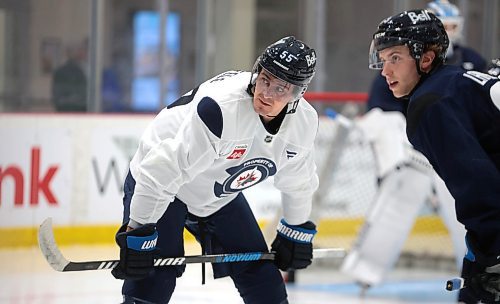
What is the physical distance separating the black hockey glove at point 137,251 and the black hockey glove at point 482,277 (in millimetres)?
832

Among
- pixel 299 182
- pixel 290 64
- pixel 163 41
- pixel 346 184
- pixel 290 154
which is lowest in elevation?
pixel 346 184

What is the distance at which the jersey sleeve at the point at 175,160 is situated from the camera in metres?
2.67

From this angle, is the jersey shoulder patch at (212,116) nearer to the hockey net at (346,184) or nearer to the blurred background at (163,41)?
the hockey net at (346,184)

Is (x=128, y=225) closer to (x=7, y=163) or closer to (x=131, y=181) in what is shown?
(x=131, y=181)

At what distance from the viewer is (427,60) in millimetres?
2430

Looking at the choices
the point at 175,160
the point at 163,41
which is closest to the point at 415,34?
the point at 175,160

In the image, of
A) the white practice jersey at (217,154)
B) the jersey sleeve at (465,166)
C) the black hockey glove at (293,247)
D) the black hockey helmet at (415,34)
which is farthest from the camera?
the black hockey glove at (293,247)

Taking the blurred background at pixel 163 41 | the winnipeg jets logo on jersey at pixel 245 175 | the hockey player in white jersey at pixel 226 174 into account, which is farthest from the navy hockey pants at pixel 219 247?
the blurred background at pixel 163 41

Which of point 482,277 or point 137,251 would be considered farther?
point 137,251

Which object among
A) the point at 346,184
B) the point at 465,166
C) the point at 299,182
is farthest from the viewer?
the point at 346,184

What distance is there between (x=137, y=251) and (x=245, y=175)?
392 millimetres

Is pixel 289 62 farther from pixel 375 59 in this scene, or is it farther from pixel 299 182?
pixel 299 182

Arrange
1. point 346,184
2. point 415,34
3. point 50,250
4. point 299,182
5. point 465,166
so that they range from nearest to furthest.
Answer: point 465,166, point 415,34, point 50,250, point 299,182, point 346,184

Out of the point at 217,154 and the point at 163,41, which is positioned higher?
the point at 217,154
